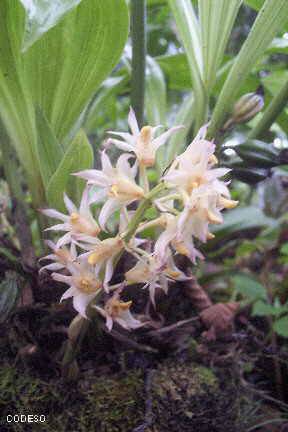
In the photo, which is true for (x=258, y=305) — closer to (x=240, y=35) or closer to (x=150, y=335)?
(x=150, y=335)

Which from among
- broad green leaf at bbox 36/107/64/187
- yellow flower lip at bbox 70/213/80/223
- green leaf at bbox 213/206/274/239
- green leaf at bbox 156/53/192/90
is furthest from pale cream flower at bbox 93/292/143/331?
green leaf at bbox 156/53/192/90

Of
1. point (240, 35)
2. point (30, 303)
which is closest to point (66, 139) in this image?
point (30, 303)

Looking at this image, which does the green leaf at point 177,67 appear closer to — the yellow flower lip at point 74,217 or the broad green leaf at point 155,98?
the broad green leaf at point 155,98

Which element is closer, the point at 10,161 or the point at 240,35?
the point at 10,161

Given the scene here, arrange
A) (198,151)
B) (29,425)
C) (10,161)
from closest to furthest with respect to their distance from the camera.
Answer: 1. (198,151)
2. (29,425)
3. (10,161)

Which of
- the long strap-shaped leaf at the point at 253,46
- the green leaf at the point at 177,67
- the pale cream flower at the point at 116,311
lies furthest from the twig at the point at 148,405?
the green leaf at the point at 177,67

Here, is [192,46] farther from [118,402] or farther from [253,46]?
[118,402]

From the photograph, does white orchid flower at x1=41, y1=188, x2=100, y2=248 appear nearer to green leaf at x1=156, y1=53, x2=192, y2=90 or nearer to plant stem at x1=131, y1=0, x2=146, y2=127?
plant stem at x1=131, y1=0, x2=146, y2=127
